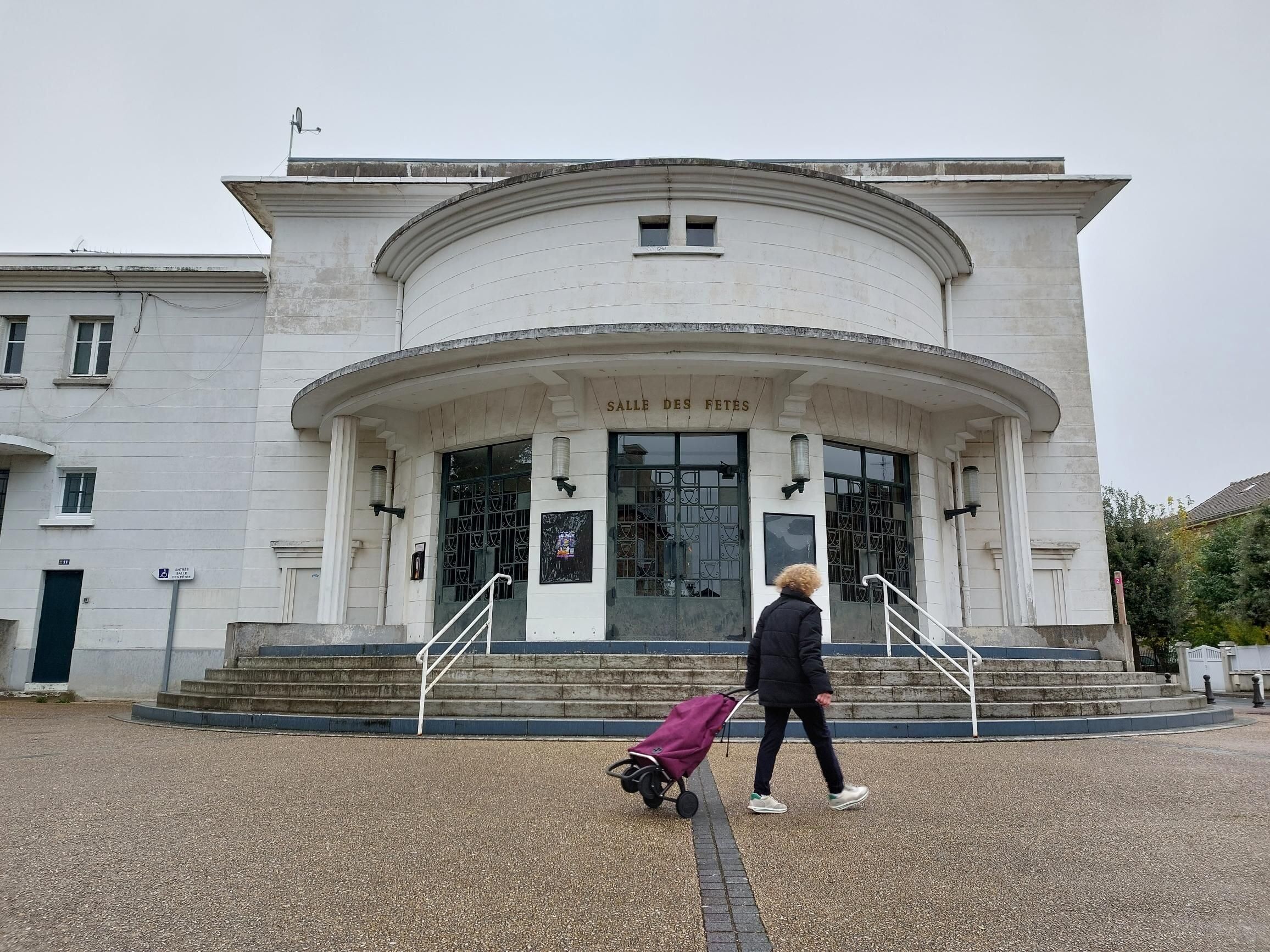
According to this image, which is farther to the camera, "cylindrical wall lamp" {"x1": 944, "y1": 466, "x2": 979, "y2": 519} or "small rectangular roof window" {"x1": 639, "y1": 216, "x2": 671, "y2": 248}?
"cylindrical wall lamp" {"x1": 944, "y1": 466, "x2": 979, "y2": 519}

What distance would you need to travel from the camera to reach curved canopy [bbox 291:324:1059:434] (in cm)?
1154

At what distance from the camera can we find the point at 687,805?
498cm

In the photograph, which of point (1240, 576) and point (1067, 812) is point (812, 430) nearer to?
point (1067, 812)

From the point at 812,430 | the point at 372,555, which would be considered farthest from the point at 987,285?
the point at 372,555

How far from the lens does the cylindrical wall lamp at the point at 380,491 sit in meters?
14.9

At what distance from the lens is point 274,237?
17.0 m

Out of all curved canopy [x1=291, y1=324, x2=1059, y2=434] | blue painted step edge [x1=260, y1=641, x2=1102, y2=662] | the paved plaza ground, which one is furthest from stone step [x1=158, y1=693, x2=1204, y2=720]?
curved canopy [x1=291, y1=324, x2=1059, y2=434]

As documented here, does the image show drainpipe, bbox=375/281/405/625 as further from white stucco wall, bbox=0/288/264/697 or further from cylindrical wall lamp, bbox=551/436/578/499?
cylindrical wall lamp, bbox=551/436/578/499

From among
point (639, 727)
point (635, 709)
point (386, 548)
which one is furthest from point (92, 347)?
point (639, 727)

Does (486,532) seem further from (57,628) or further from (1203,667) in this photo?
(1203,667)

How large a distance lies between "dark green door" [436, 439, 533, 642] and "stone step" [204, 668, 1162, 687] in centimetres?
264

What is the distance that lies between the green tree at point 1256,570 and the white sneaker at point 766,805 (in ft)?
87.0

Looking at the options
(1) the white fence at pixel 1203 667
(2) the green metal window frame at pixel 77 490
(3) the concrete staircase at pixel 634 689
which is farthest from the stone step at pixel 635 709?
(1) the white fence at pixel 1203 667

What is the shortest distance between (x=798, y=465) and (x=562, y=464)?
10.7 ft
